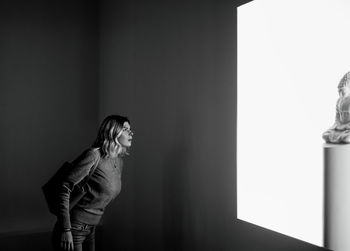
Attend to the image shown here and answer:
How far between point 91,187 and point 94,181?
0.05 meters

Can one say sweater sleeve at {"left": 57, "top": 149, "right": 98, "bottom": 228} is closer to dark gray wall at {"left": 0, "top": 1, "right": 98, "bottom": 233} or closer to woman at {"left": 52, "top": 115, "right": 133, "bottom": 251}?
woman at {"left": 52, "top": 115, "right": 133, "bottom": 251}

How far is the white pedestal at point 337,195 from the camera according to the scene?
6.40ft

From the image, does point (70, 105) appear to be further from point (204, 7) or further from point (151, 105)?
point (204, 7)

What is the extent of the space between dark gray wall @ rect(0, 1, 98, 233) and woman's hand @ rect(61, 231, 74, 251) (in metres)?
2.19

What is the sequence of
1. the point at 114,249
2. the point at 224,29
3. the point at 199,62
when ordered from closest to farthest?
the point at 224,29 < the point at 199,62 < the point at 114,249

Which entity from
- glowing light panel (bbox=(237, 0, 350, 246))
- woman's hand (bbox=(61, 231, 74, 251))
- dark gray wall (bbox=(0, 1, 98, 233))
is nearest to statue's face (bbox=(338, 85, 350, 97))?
glowing light panel (bbox=(237, 0, 350, 246))

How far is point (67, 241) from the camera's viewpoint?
2621mm

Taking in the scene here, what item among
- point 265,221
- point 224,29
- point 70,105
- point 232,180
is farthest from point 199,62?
point 70,105

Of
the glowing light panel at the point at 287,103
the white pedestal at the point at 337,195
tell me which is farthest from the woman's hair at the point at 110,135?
the white pedestal at the point at 337,195

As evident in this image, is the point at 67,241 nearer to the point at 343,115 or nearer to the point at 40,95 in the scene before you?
the point at 343,115

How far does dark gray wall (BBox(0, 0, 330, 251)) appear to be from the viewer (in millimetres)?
2893

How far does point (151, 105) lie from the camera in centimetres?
373

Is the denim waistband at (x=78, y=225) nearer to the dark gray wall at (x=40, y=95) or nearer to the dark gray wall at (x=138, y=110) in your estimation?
the dark gray wall at (x=138, y=110)

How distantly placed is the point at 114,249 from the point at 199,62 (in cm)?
238
